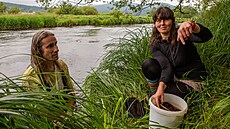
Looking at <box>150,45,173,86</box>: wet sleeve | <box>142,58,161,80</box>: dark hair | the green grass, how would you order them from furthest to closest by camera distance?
<box>142,58,161,80</box>: dark hair
<box>150,45,173,86</box>: wet sleeve
the green grass

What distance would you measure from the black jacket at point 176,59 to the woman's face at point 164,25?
0.09 metres

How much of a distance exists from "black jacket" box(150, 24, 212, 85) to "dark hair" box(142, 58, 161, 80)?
0.18 ft

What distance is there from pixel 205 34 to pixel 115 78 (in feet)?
3.41

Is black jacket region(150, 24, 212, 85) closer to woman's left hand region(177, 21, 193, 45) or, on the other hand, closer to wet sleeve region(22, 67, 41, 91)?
woman's left hand region(177, 21, 193, 45)

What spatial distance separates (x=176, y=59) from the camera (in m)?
2.02

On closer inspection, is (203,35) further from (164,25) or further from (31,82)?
(31,82)

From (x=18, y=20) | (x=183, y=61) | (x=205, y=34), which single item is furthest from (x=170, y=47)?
(x=18, y=20)

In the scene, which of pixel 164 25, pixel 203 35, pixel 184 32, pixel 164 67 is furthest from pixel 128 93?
pixel 184 32

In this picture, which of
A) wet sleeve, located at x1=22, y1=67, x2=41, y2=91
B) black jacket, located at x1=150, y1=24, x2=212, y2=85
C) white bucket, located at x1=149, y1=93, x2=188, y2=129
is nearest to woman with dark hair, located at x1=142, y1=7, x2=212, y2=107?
black jacket, located at x1=150, y1=24, x2=212, y2=85

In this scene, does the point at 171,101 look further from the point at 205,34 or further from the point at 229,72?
the point at 229,72

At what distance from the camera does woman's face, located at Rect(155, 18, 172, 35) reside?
204cm

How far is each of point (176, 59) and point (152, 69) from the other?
205 millimetres

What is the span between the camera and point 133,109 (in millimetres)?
2062

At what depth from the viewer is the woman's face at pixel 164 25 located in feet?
6.70
